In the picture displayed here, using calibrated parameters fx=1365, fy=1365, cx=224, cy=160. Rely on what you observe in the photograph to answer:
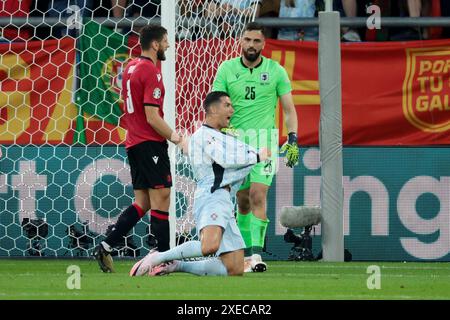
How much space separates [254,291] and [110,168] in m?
5.90

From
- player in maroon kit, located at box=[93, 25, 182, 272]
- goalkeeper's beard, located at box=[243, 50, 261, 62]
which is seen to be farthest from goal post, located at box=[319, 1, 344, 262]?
player in maroon kit, located at box=[93, 25, 182, 272]

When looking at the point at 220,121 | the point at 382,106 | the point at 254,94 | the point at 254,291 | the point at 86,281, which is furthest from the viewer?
the point at 382,106

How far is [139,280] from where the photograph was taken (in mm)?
9734

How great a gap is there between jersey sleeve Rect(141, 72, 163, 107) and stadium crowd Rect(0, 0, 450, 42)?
338 cm

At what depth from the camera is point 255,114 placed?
12.2m

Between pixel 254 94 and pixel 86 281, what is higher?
pixel 254 94

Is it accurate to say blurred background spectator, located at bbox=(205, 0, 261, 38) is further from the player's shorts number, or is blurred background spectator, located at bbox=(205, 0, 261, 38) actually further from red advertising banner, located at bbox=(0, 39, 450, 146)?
the player's shorts number

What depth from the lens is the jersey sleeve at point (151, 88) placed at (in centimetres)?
1109

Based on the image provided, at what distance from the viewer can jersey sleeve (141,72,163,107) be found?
36.4 ft

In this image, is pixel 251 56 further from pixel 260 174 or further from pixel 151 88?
pixel 151 88

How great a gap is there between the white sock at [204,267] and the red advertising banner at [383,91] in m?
4.17

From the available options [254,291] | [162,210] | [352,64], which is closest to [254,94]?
[162,210]

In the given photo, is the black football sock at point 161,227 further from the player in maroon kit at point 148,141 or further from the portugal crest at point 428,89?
the portugal crest at point 428,89

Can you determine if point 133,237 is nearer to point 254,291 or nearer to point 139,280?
point 139,280
